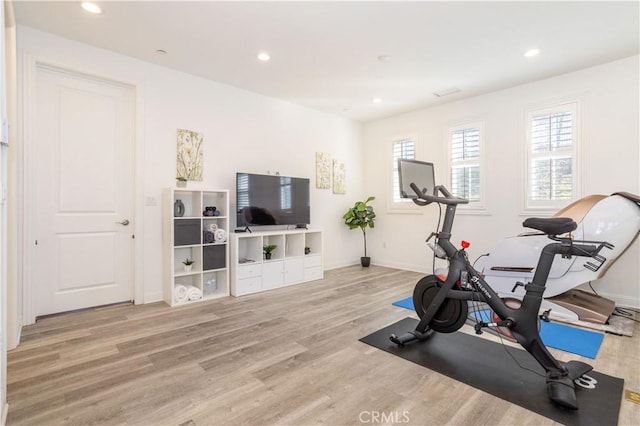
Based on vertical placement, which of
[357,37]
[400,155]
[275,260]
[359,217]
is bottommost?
[275,260]

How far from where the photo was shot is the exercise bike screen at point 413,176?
8.46ft

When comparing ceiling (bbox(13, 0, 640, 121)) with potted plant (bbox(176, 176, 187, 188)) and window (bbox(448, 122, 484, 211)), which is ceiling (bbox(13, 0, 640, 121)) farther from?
potted plant (bbox(176, 176, 187, 188))

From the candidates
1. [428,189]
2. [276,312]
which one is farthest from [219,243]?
[428,189]

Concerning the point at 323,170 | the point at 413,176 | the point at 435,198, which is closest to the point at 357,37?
the point at 413,176

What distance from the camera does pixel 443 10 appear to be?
2.80 meters

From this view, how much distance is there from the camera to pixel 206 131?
14.1 ft

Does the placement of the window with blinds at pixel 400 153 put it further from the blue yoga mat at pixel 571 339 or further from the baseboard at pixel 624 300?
the blue yoga mat at pixel 571 339

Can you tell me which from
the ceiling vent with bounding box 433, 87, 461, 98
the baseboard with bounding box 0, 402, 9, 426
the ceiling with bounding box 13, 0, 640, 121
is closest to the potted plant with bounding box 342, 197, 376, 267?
the ceiling vent with bounding box 433, 87, 461, 98

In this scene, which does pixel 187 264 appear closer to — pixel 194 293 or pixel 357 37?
pixel 194 293

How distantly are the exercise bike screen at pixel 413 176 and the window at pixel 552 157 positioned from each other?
252 centimetres

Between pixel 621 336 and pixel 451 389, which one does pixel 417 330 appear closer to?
pixel 451 389

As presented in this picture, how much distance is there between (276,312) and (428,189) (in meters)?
2.03

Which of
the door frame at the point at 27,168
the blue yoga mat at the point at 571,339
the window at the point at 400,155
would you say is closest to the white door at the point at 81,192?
the door frame at the point at 27,168

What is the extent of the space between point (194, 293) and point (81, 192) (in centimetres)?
165
